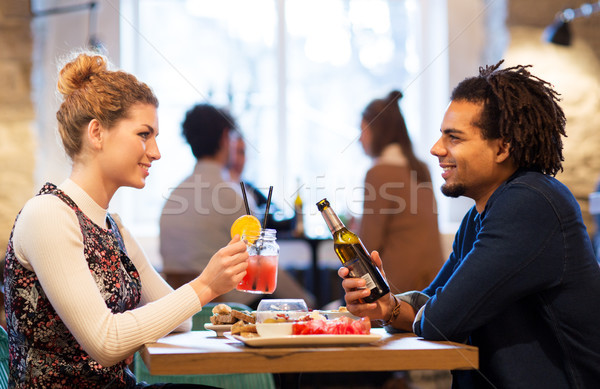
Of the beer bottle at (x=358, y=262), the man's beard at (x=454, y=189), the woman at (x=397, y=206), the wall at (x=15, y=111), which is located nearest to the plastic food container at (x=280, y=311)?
the beer bottle at (x=358, y=262)

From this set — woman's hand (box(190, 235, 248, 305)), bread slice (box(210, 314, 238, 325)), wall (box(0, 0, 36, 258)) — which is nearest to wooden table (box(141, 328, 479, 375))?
woman's hand (box(190, 235, 248, 305))

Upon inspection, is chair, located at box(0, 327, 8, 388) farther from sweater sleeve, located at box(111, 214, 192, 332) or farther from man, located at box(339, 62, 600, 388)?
man, located at box(339, 62, 600, 388)

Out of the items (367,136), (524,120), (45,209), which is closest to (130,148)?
(45,209)

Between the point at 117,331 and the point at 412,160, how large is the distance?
2.18 metres

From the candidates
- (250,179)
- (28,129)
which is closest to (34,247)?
(28,129)

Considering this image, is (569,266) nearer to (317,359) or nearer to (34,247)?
(317,359)

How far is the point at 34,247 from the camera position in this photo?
4.08ft

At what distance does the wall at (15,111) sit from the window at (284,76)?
860 millimetres

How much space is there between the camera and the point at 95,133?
1.45 m

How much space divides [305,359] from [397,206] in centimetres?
195

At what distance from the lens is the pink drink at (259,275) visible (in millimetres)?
1498

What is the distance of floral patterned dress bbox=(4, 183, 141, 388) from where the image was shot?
51.1 inches

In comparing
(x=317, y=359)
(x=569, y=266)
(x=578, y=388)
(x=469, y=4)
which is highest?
(x=469, y=4)

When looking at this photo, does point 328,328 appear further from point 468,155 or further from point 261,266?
point 468,155
